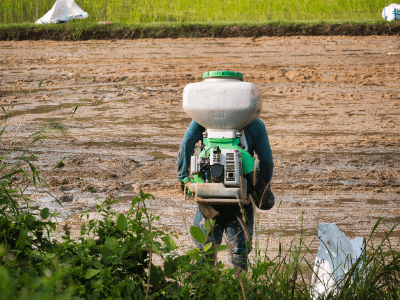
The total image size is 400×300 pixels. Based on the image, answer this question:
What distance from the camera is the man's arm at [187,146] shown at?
230cm

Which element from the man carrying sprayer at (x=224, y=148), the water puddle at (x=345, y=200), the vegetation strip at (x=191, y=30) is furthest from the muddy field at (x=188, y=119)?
the vegetation strip at (x=191, y=30)

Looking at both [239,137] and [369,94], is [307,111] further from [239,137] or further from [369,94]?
[239,137]

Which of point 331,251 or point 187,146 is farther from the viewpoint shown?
point 187,146

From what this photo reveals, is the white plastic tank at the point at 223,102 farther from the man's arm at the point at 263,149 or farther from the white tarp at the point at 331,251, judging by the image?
the white tarp at the point at 331,251

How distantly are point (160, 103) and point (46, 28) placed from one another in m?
7.09

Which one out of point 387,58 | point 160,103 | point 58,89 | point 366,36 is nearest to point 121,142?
point 160,103

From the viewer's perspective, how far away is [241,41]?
12.1 meters

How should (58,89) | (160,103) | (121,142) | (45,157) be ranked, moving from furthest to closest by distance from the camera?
(58,89)
(160,103)
(121,142)
(45,157)

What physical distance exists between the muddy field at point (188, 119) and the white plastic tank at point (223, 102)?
0.39 m

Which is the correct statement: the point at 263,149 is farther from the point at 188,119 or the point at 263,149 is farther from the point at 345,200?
the point at 188,119

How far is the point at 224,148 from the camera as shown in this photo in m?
2.06

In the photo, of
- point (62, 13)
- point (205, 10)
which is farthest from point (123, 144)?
point (205, 10)

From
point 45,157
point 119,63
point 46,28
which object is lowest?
point 45,157

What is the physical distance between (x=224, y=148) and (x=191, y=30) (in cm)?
1137
